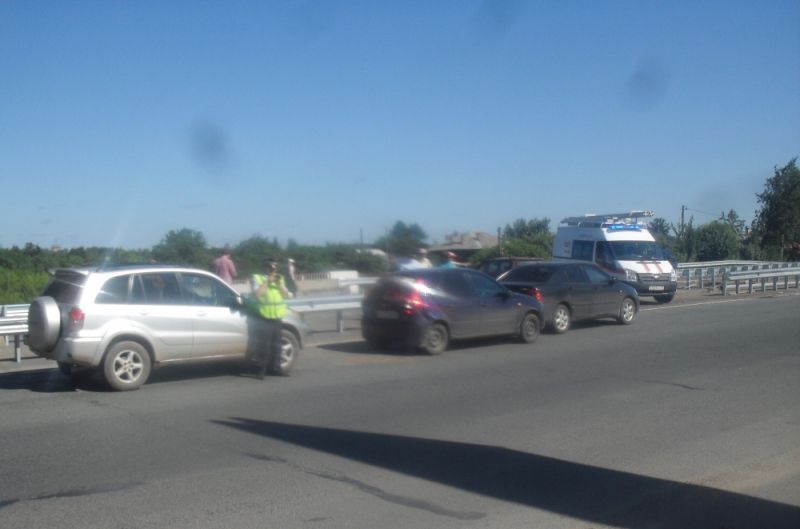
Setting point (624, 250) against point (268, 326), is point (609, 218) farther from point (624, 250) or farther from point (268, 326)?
point (268, 326)

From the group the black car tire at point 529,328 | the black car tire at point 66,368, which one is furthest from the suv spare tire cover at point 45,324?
the black car tire at point 529,328

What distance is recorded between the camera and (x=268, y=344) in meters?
11.8

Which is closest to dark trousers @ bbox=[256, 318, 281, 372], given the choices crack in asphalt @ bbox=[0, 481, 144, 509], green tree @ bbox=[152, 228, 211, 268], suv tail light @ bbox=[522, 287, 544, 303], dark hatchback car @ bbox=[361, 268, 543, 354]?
dark hatchback car @ bbox=[361, 268, 543, 354]

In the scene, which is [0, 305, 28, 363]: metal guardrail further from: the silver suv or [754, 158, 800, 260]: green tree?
[754, 158, 800, 260]: green tree

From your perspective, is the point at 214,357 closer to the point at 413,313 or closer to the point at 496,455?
the point at 413,313

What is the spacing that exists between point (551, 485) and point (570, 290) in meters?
11.4

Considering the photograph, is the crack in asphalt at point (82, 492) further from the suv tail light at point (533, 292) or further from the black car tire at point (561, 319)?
the black car tire at point (561, 319)

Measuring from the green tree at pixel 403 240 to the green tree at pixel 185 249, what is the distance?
16.9ft

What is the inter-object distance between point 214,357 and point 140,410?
7.19 ft

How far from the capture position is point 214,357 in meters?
11.7

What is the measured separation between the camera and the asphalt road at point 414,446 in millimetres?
6062

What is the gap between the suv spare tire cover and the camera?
10391 millimetres

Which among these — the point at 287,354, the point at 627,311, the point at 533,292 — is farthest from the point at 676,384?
the point at 627,311

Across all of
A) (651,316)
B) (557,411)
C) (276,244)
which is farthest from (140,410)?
(651,316)
